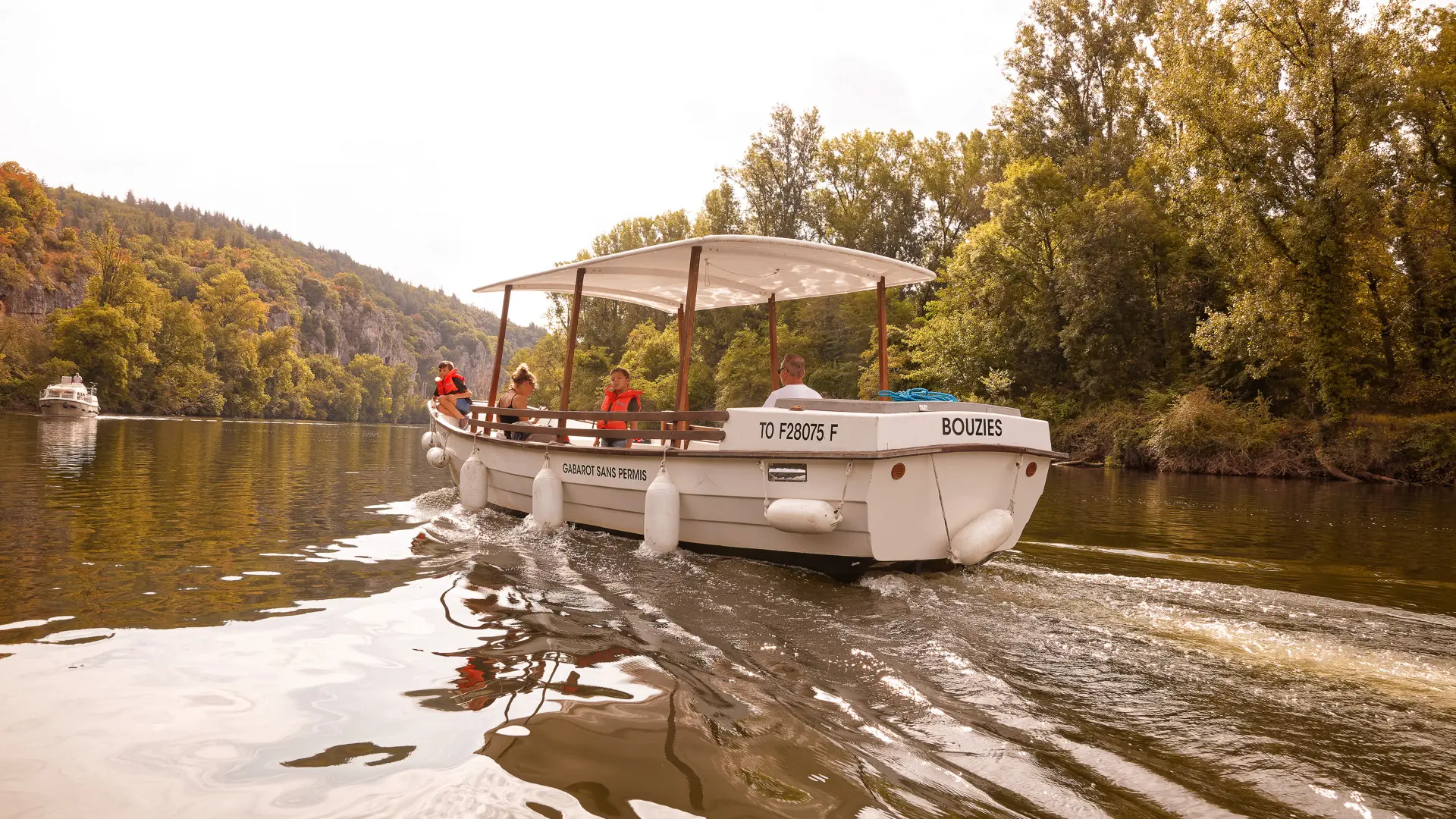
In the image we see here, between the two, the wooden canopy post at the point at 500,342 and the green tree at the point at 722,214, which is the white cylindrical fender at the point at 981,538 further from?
the green tree at the point at 722,214

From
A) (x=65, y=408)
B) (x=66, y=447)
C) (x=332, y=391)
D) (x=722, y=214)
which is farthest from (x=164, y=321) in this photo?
(x=66, y=447)

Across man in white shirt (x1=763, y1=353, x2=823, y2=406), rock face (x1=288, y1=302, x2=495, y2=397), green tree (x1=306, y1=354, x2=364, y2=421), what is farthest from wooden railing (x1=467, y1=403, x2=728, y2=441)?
rock face (x1=288, y1=302, x2=495, y2=397)

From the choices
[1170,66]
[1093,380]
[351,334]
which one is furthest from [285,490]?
[351,334]

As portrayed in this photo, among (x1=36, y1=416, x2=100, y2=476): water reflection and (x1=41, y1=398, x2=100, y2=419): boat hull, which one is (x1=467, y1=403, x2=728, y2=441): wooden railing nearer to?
(x1=36, y1=416, x2=100, y2=476): water reflection

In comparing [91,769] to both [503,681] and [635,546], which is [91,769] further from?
[635,546]

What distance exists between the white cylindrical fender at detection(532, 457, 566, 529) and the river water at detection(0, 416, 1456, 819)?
335 millimetres

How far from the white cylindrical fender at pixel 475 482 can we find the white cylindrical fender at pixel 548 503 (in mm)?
2189

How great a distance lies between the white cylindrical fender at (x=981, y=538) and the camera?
6.71m

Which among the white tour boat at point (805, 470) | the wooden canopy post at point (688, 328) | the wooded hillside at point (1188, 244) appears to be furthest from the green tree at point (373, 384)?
the wooden canopy post at point (688, 328)

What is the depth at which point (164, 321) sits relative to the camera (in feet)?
245

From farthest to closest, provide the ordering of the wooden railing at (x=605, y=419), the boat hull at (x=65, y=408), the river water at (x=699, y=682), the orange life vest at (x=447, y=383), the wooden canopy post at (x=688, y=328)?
1. the boat hull at (x=65, y=408)
2. the orange life vest at (x=447, y=383)
3. the wooden canopy post at (x=688, y=328)
4. the wooden railing at (x=605, y=419)
5. the river water at (x=699, y=682)

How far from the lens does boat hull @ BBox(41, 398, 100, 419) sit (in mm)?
49000

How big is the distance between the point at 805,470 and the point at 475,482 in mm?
6018

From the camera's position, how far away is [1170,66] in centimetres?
2850
